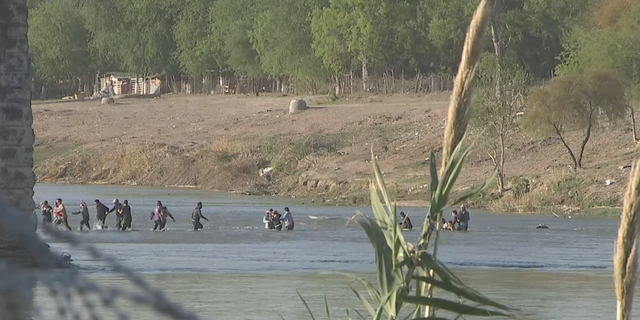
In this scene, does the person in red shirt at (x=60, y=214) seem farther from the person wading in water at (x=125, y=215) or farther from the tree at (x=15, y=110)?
the tree at (x=15, y=110)

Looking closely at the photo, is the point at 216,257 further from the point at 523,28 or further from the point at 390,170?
the point at 523,28

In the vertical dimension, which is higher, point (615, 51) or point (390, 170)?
point (615, 51)

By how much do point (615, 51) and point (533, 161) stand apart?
567 centimetres

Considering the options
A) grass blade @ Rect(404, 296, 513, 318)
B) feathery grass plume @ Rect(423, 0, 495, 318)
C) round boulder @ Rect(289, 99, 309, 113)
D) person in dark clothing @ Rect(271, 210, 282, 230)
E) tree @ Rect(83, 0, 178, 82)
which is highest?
tree @ Rect(83, 0, 178, 82)

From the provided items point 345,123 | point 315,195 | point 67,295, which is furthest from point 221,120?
point 67,295

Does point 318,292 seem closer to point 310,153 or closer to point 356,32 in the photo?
point 310,153

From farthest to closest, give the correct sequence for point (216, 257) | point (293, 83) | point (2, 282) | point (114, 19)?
point (114, 19) → point (293, 83) → point (216, 257) → point (2, 282)

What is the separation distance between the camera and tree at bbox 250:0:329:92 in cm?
8775

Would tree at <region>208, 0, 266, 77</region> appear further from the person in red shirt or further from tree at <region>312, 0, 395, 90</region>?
the person in red shirt

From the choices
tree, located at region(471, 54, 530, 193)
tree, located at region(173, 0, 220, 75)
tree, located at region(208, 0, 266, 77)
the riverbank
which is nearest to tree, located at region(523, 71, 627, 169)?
tree, located at region(471, 54, 530, 193)

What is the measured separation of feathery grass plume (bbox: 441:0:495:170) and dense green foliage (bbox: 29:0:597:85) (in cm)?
7207

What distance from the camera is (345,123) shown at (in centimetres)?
6266

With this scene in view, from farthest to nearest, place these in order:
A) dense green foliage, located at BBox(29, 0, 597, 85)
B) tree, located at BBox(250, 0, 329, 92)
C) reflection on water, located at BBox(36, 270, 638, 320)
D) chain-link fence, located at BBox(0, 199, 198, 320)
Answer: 1. tree, located at BBox(250, 0, 329, 92)
2. dense green foliage, located at BBox(29, 0, 597, 85)
3. reflection on water, located at BBox(36, 270, 638, 320)
4. chain-link fence, located at BBox(0, 199, 198, 320)

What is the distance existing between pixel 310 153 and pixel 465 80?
54.1 m
